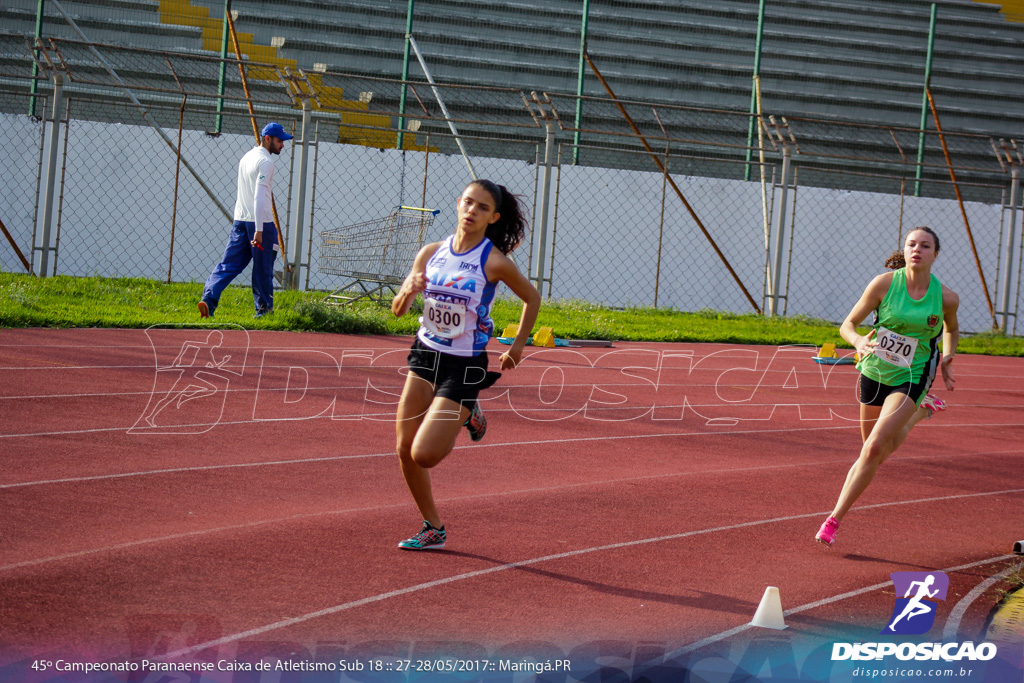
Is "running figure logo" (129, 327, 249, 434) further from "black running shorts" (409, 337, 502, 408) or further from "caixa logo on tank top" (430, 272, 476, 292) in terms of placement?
"caixa logo on tank top" (430, 272, 476, 292)

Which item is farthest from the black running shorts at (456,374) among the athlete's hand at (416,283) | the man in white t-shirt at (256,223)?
the man in white t-shirt at (256,223)

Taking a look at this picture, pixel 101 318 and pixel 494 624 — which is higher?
Answer: pixel 101 318

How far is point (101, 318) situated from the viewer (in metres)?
11.5

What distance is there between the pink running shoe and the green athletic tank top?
894 millimetres

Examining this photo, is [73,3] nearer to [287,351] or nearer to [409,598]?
[287,351]

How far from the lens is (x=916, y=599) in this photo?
471 centimetres

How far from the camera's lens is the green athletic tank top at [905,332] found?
5.95 m

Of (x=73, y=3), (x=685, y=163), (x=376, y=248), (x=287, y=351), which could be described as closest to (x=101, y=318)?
(x=287, y=351)

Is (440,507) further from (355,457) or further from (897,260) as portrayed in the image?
(897,260)

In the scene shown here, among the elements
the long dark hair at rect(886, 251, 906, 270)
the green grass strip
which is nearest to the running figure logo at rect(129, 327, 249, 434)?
the green grass strip

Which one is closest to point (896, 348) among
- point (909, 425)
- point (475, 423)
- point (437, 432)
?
point (909, 425)

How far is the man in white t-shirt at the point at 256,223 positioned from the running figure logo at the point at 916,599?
8.80 m

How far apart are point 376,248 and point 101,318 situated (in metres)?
4.10

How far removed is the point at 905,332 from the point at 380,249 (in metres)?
9.48
